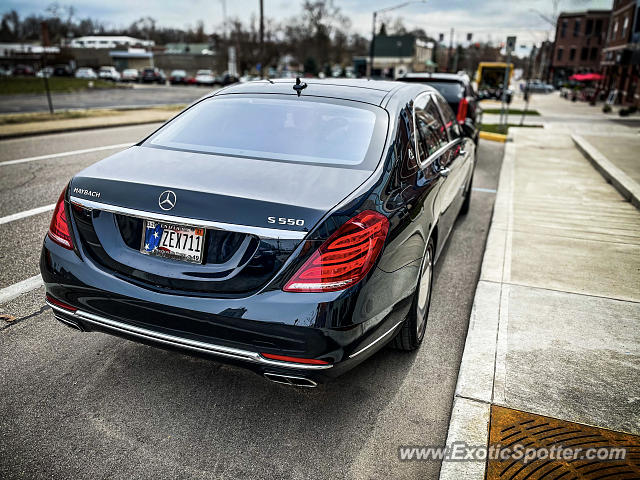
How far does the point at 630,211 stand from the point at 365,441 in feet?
21.2

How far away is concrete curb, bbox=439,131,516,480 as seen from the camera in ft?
8.57

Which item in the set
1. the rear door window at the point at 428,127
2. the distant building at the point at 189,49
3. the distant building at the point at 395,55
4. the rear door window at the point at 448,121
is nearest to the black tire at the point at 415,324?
the rear door window at the point at 428,127

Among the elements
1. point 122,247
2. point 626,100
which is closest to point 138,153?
point 122,247

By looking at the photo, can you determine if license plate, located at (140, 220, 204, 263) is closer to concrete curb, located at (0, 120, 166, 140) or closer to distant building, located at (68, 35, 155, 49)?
concrete curb, located at (0, 120, 166, 140)

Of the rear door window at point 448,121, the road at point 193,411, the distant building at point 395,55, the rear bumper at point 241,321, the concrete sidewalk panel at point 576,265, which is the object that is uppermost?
the distant building at point 395,55

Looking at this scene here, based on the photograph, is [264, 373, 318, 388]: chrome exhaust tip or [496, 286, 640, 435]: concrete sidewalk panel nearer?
[264, 373, 318, 388]: chrome exhaust tip

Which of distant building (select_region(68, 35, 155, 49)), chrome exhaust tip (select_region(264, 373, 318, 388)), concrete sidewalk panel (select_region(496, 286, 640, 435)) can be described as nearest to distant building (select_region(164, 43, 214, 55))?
distant building (select_region(68, 35, 155, 49))

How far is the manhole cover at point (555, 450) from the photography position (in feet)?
8.07

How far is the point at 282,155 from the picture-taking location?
302 cm

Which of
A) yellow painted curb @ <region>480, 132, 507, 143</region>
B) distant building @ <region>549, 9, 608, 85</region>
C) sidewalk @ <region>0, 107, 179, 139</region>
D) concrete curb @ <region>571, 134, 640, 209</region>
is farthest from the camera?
distant building @ <region>549, 9, 608, 85</region>

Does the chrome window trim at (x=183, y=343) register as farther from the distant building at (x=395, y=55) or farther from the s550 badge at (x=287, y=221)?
the distant building at (x=395, y=55)

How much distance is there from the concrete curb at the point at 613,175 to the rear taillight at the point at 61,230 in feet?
25.0

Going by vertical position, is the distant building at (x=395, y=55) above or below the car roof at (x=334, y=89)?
above

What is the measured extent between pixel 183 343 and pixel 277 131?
1.48 m
